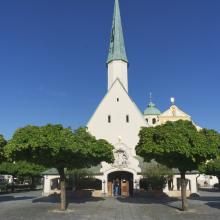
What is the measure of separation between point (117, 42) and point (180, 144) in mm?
31826

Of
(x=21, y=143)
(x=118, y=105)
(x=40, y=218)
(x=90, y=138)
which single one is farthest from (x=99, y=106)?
(x=40, y=218)

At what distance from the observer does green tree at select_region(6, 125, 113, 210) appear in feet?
86.9

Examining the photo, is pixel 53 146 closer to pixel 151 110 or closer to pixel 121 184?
pixel 121 184

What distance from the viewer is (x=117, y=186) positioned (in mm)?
47562

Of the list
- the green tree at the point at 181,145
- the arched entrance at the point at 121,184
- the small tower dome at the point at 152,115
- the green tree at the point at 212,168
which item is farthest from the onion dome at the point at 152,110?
the green tree at the point at 181,145

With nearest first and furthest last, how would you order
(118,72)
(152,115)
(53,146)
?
1. (53,146)
2. (118,72)
3. (152,115)

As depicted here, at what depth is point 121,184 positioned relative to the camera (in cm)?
4753

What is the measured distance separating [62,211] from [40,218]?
405 centimetres

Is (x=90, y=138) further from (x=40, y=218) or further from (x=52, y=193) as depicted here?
(x=52, y=193)

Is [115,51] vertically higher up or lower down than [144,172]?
higher up

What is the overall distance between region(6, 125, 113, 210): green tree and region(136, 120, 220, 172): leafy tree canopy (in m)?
4.14

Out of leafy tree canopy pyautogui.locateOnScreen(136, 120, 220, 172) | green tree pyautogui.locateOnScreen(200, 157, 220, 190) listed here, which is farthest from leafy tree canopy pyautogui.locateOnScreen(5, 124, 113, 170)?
green tree pyautogui.locateOnScreen(200, 157, 220, 190)

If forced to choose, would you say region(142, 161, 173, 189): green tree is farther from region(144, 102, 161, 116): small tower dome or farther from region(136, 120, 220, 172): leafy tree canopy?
region(144, 102, 161, 116): small tower dome

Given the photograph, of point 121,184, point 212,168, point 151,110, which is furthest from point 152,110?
point 121,184
